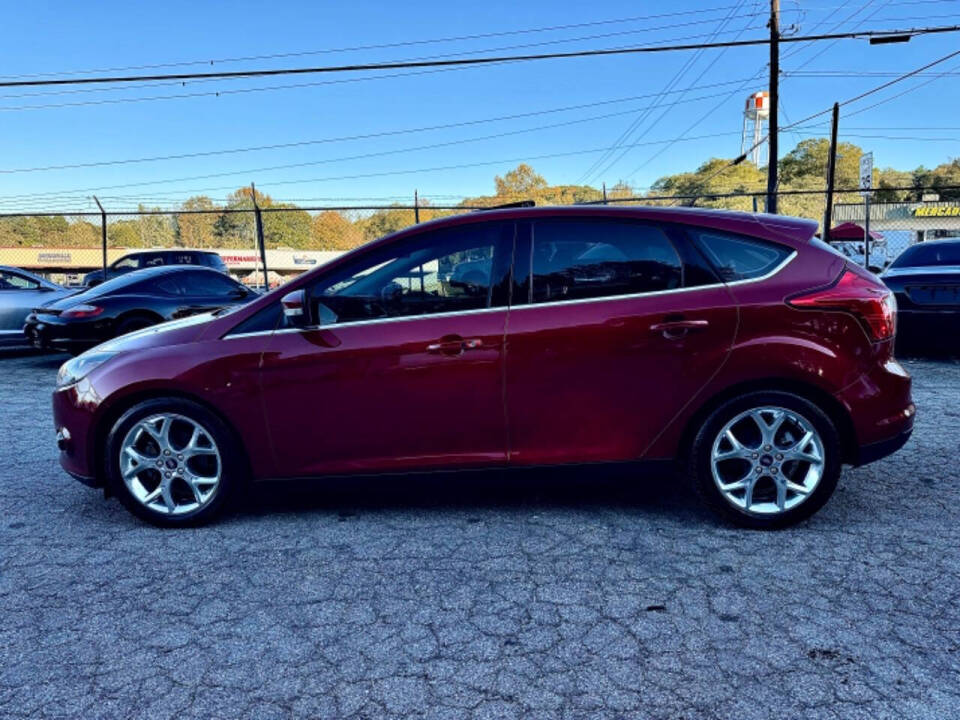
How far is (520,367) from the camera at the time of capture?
325 centimetres

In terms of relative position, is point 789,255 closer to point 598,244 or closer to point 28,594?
point 598,244

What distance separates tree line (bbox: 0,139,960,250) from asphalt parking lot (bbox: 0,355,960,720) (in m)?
2.72

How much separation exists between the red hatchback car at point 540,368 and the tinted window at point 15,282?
8133 mm

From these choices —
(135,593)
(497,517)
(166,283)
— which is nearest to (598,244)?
(497,517)

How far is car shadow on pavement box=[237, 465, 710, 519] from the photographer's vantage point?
337 centimetres

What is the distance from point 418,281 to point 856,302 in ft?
7.02

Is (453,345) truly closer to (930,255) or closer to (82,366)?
(82,366)

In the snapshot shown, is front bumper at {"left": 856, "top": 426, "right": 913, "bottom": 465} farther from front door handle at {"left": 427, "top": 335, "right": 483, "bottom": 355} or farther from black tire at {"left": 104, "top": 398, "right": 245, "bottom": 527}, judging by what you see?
black tire at {"left": 104, "top": 398, "right": 245, "bottom": 527}

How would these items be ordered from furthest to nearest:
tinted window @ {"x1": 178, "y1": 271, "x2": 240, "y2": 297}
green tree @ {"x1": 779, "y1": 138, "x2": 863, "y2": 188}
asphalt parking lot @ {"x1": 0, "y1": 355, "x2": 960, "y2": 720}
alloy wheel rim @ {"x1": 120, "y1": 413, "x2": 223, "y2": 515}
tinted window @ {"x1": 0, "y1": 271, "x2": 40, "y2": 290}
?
green tree @ {"x1": 779, "y1": 138, "x2": 863, "y2": 188}, tinted window @ {"x1": 0, "y1": 271, "x2": 40, "y2": 290}, tinted window @ {"x1": 178, "y1": 271, "x2": 240, "y2": 297}, alloy wheel rim @ {"x1": 120, "y1": 413, "x2": 223, "y2": 515}, asphalt parking lot @ {"x1": 0, "y1": 355, "x2": 960, "y2": 720}

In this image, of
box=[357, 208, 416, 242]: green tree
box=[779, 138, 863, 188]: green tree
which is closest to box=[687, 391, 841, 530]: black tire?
box=[357, 208, 416, 242]: green tree

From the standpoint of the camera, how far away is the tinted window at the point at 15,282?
32.4 ft

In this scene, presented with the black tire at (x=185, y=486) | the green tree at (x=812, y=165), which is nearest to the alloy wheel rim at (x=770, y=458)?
the black tire at (x=185, y=486)

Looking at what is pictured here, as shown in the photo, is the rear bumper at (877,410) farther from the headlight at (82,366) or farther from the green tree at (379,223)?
the green tree at (379,223)

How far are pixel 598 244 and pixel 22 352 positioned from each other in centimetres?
1101
